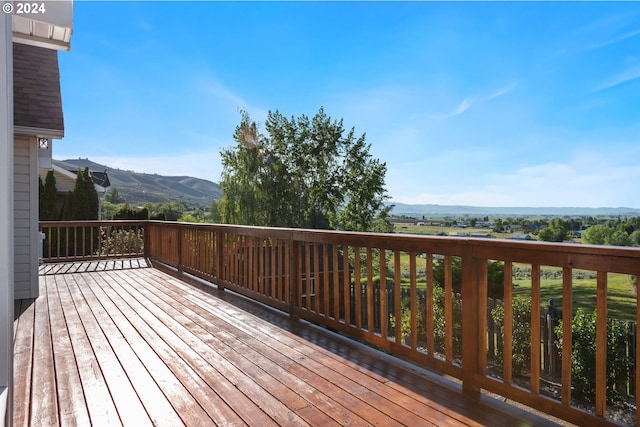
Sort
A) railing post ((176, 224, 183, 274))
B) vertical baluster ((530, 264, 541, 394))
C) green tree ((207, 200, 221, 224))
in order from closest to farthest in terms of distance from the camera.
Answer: vertical baluster ((530, 264, 541, 394))
railing post ((176, 224, 183, 274))
green tree ((207, 200, 221, 224))

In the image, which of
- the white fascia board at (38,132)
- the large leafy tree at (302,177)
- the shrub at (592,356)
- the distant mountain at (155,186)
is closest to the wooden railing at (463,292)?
the shrub at (592,356)

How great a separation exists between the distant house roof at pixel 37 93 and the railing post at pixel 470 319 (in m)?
5.25

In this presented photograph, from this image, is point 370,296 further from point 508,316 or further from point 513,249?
point 513,249

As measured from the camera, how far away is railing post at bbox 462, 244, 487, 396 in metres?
2.14

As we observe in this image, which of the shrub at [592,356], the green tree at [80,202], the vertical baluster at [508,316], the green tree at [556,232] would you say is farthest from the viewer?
the green tree at [80,202]

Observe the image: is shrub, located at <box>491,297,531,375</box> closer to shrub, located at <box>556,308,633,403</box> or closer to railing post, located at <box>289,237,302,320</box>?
shrub, located at <box>556,308,633,403</box>

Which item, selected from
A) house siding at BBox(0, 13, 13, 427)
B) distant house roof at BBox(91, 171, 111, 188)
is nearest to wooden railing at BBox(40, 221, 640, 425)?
house siding at BBox(0, 13, 13, 427)

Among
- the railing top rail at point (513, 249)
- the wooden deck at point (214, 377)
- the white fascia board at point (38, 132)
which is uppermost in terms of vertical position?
the white fascia board at point (38, 132)

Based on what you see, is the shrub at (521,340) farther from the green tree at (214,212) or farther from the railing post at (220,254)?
the green tree at (214,212)

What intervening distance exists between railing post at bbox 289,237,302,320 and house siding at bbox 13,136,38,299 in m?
3.42

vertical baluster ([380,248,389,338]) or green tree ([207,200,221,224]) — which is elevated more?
green tree ([207,200,221,224])

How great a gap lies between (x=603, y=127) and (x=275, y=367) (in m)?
49.1

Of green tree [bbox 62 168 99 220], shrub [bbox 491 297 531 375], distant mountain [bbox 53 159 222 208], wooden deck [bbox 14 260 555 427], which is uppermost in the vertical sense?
distant mountain [bbox 53 159 222 208]

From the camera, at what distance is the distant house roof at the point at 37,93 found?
4926 millimetres
